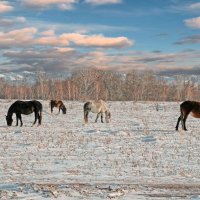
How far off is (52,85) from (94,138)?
139 metres

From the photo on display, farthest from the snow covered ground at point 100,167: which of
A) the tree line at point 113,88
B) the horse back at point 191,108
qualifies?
the tree line at point 113,88

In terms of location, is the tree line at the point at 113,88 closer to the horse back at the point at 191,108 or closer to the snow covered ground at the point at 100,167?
the horse back at the point at 191,108

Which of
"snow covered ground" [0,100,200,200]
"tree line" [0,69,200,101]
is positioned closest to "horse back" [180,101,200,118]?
"snow covered ground" [0,100,200,200]

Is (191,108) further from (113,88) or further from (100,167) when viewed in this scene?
(113,88)

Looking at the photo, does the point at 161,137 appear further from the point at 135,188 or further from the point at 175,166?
the point at 135,188

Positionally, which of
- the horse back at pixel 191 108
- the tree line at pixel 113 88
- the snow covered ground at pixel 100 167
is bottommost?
the snow covered ground at pixel 100 167

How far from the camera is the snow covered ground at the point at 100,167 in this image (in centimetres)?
838

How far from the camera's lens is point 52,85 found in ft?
511

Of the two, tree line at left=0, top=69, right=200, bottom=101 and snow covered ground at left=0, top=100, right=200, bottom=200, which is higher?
tree line at left=0, top=69, right=200, bottom=101

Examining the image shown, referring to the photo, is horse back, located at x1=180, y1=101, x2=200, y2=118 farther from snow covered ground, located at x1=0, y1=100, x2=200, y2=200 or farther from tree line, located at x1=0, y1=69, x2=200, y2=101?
tree line, located at x1=0, y1=69, x2=200, y2=101

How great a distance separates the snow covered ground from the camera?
8375mm

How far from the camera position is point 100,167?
1147cm

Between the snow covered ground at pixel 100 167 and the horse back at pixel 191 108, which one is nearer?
the snow covered ground at pixel 100 167

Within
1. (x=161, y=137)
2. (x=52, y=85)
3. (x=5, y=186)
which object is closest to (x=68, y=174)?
(x=5, y=186)
